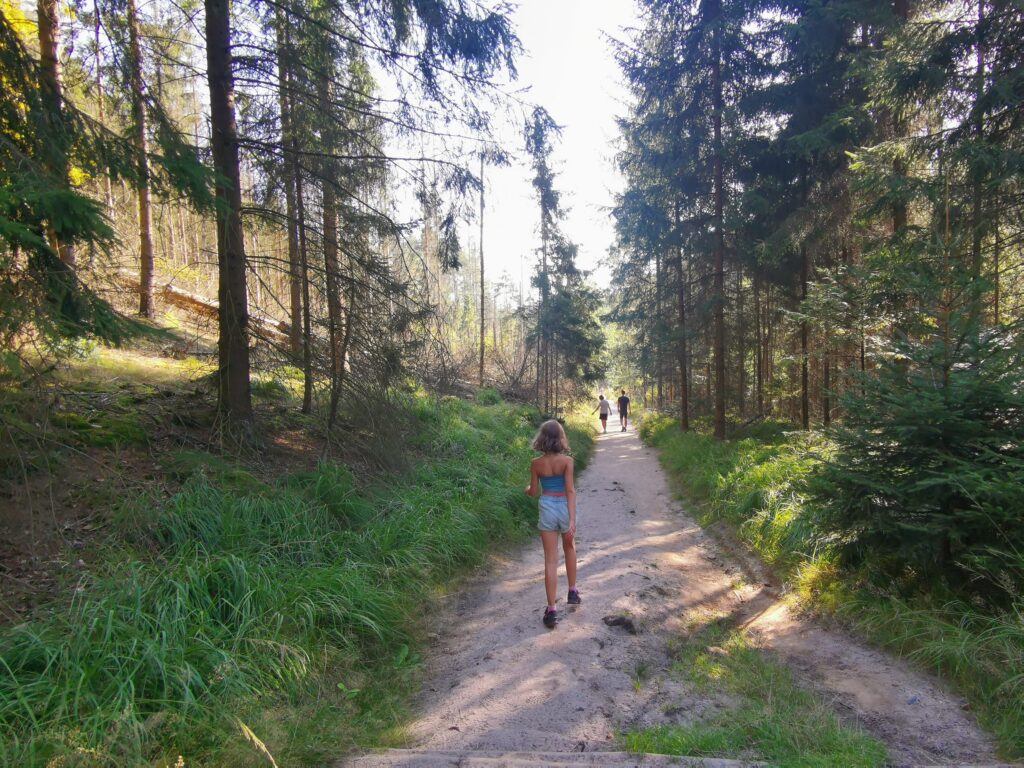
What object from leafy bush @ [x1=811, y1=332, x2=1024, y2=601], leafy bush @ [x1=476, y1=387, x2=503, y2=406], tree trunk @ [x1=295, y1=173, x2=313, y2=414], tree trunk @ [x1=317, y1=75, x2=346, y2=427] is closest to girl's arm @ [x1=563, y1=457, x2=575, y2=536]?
leafy bush @ [x1=811, y1=332, x2=1024, y2=601]

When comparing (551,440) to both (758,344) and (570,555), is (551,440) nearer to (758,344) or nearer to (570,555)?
(570,555)

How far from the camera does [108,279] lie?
437 centimetres

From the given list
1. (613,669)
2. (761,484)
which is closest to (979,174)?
(761,484)

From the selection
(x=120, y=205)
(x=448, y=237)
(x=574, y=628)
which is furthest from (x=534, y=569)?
(x=120, y=205)

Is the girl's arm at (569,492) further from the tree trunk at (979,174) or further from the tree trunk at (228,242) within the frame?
the tree trunk at (979,174)

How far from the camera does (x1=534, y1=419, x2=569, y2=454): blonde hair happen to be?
4.76 m

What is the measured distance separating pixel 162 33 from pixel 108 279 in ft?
14.8

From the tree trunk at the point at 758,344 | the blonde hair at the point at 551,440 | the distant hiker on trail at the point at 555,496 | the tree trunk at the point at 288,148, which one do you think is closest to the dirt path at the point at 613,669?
the distant hiker on trail at the point at 555,496

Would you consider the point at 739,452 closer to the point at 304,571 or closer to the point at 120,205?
the point at 304,571

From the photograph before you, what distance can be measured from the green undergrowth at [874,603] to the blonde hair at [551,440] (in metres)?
2.55

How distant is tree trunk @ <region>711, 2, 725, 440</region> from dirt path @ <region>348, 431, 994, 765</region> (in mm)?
7782

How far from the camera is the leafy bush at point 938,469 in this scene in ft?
12.2

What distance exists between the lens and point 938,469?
4.12 meters

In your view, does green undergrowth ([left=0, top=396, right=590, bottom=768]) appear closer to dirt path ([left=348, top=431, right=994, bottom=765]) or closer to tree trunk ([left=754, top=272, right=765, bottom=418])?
dirt path ([left=348, top=431, right=994, bottom=765])
